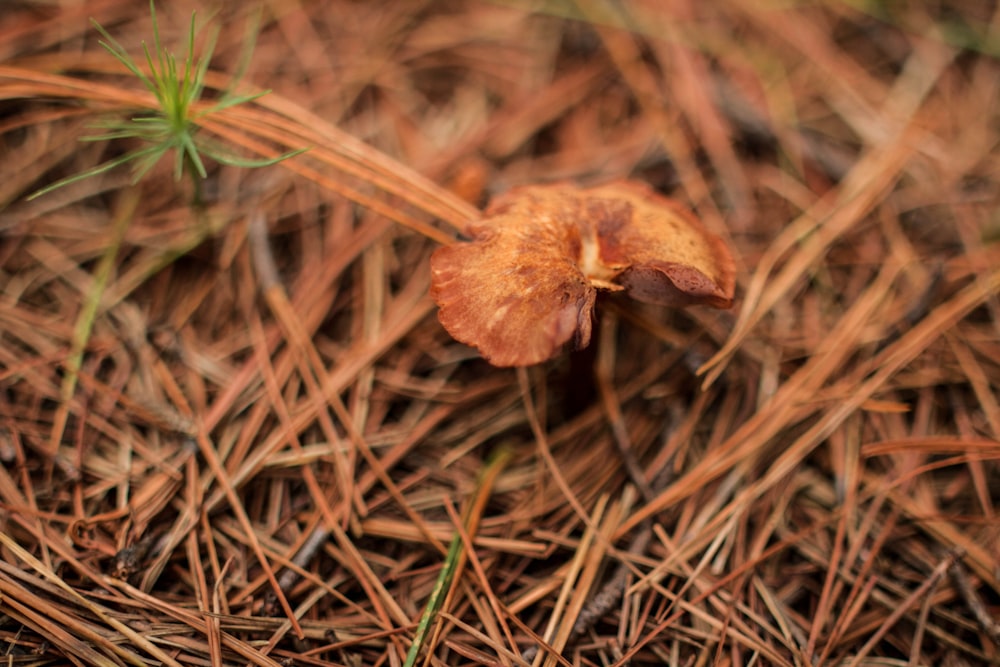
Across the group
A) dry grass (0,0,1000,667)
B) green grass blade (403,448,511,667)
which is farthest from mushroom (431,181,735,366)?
green grass blade (403,448,511,667)

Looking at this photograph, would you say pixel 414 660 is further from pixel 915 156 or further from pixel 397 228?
pixel 915 156

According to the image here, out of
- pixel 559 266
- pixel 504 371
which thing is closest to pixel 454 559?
pixel 504 371

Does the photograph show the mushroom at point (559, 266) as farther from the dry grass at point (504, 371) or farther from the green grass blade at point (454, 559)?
the green grass blade at point (454, 559)

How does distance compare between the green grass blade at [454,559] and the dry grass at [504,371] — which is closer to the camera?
the green grass blade at [454,559]

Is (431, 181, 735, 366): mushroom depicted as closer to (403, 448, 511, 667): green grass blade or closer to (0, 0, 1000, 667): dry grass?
(0, 0, 1000, 667): dry grass

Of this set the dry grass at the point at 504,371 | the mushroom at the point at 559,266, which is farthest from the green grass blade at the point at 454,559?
the mushroom at the point at 559,266

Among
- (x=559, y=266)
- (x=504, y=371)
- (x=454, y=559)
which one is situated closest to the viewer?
(x=559, y=266)

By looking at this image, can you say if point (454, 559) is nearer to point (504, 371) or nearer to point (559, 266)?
point (504, 371)
